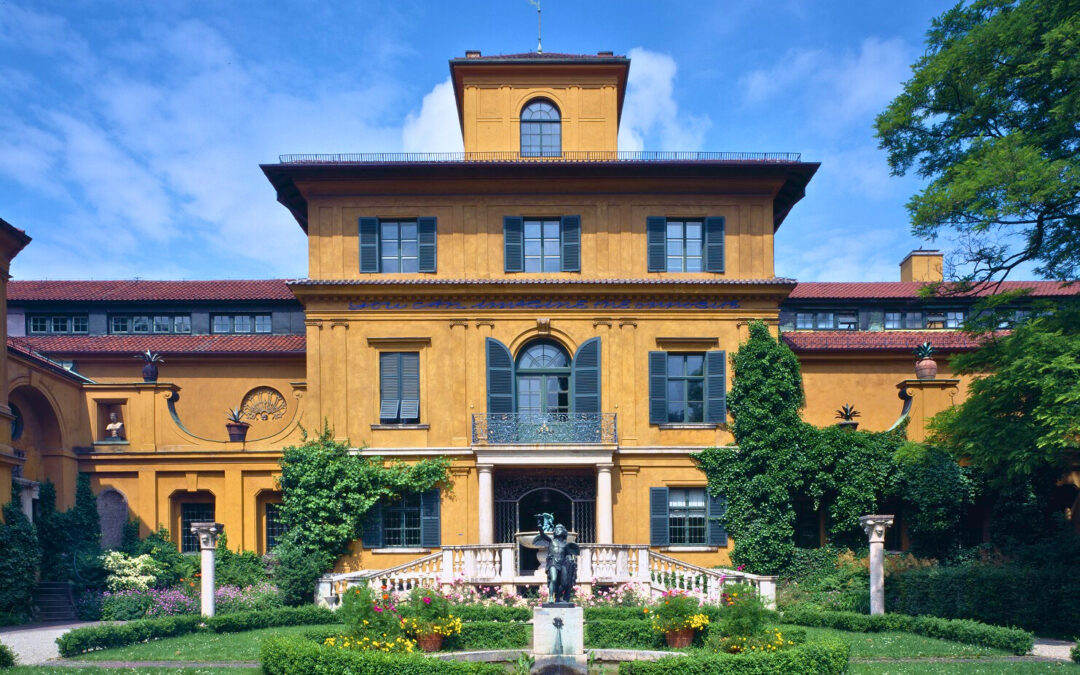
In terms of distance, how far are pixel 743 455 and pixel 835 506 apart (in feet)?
9.41

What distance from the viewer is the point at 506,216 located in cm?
2611

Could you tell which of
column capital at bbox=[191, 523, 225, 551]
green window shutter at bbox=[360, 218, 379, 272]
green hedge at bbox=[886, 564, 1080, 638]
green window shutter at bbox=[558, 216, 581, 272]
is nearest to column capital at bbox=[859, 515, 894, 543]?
green hedge at bbox=[886, 564, 1080, 638]

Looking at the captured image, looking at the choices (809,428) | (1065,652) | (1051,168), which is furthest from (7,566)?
(1051,168)

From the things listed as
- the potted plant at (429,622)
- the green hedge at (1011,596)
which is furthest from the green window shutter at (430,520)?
the green hedge at (1011,596)

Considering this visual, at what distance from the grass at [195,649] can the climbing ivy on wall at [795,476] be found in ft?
40.5

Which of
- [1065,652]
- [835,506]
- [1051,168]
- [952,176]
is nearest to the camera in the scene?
[1065,652]

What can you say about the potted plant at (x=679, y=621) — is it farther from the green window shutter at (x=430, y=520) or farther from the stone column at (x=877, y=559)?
the green window shutter at (x=430, y=520)

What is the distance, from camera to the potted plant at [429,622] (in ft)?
53.1

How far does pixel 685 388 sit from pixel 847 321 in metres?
10.2

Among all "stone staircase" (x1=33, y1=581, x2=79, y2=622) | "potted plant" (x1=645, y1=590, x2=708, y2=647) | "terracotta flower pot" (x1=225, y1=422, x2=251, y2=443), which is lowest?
"stone staircase" (x1=33, y1=581, x2=79, y2=622)

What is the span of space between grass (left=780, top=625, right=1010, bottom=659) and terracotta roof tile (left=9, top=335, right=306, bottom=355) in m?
19.5

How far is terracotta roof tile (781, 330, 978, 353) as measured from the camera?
29375 mm

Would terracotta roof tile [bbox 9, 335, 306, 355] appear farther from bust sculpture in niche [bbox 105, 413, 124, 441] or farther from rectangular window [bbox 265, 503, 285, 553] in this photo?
rectangular window [bbox 265, 503, 285, 553]

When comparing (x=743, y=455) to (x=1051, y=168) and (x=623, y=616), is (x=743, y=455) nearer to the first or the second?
(x=623, y=616)
